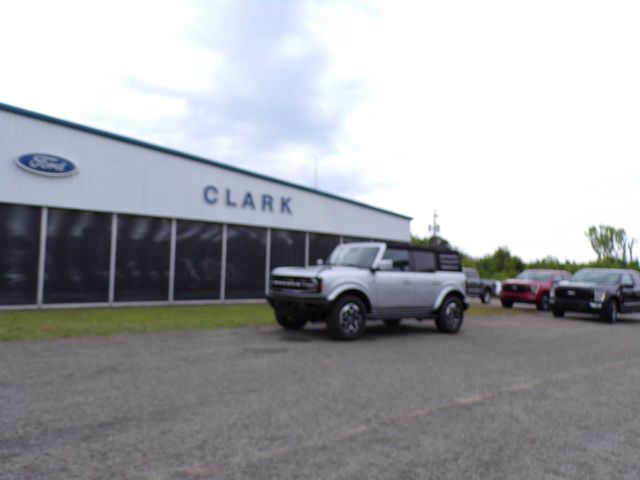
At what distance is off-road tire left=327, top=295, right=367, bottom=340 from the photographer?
31.6 ft

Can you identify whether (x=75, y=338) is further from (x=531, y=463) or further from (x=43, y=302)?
(x=531, y=463)

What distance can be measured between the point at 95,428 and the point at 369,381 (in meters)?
3.29

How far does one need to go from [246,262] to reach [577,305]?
11921 millimetres

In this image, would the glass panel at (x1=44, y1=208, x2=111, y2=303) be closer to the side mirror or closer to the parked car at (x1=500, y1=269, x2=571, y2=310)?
the side mirror

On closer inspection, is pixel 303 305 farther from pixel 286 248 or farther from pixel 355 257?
pixel 286 248

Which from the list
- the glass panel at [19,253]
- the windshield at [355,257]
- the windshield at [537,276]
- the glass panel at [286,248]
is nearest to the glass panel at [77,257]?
the glass panel at [19,253]

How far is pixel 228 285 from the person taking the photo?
734 inches

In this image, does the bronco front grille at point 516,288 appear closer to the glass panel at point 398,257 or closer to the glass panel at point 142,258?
the glass panel at point 398,257

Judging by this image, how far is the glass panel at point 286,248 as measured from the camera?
20469 millimetres

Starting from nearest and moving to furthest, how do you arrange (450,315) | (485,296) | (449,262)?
(450,315) → (449,262) → (485,296)

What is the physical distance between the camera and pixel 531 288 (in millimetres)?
20859

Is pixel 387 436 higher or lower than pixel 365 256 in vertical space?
lower

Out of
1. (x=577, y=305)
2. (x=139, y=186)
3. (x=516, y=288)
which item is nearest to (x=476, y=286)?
(x=516, y=288)

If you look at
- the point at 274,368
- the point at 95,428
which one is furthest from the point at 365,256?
the point at 95,428
